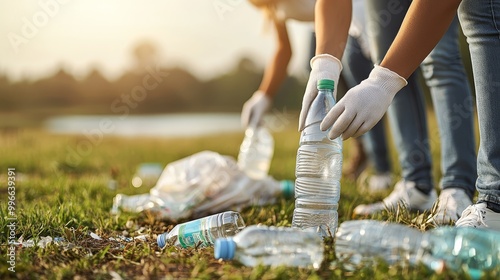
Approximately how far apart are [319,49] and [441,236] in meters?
0.87

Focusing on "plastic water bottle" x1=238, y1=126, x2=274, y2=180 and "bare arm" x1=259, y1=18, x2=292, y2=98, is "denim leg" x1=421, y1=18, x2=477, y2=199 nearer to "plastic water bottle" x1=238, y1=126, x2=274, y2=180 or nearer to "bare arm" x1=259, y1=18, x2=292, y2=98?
"bare arm" x1=259, y1=18, x2=292, y2=98

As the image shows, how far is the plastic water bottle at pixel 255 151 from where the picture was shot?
12.6 ft

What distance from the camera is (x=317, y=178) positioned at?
98.8 inches

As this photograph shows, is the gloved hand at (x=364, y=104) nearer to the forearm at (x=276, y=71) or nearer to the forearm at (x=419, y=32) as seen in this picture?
the forearm at (x=419, y=32)

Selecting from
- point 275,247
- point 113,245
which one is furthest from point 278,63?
point 275,247

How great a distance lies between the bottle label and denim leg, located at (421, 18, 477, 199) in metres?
1.28

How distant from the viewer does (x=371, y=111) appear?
2123mm

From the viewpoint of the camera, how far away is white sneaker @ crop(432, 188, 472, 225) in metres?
2.62

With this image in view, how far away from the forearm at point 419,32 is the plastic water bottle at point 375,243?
0.55 meters

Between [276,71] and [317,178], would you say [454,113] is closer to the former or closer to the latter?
[317,178]

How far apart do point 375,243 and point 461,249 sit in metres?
0.26

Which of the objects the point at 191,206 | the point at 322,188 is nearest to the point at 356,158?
the point at 191,206

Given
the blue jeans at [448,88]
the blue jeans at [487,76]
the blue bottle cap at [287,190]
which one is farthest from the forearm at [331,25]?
the blue bottle cap at [287,190]

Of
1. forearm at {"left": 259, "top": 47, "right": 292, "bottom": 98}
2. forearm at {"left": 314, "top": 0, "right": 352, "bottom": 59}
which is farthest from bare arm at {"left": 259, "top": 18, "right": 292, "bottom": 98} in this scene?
forearm at {"left": 314, "top": 0, "right": 352, "bottom": 59}
